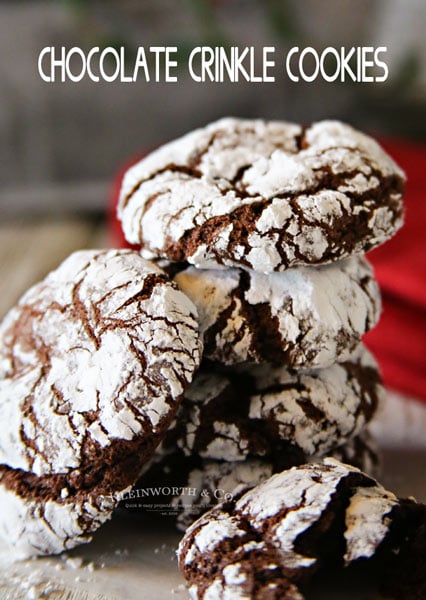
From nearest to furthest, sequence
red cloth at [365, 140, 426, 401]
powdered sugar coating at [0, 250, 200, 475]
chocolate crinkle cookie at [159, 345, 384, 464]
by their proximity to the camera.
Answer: powdered sugar coating at [0, 250, 200, 475] < chocolate crinkle cookie at [159, 345, 384, 464] < red cloth at [365, 140, 426, 401]

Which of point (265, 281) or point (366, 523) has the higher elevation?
point (265, 281)

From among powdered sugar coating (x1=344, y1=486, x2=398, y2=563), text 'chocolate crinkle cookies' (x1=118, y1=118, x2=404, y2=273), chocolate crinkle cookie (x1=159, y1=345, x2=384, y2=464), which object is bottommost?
powdered sugar coating (x1=344, y1=486, x2=398, y2=563)

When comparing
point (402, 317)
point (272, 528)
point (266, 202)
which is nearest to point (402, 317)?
point (402, 317)

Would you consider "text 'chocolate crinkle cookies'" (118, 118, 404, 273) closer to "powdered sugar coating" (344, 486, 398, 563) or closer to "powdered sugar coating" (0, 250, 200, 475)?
"powdered sugar coating" (0, 250, 200, 475)

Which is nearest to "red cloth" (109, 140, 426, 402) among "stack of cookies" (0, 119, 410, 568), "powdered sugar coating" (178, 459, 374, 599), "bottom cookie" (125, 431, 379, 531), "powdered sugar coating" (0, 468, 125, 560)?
"stack of cookies" (0, 119, 410, 568)

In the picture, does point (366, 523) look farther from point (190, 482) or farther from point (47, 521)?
point (47, 521)

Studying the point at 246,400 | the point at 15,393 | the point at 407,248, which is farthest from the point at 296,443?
the point at 407,248

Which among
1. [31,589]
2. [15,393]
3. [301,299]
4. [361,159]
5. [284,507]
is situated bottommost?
[31,589]

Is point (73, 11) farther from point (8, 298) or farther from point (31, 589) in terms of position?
point (31, 589)
